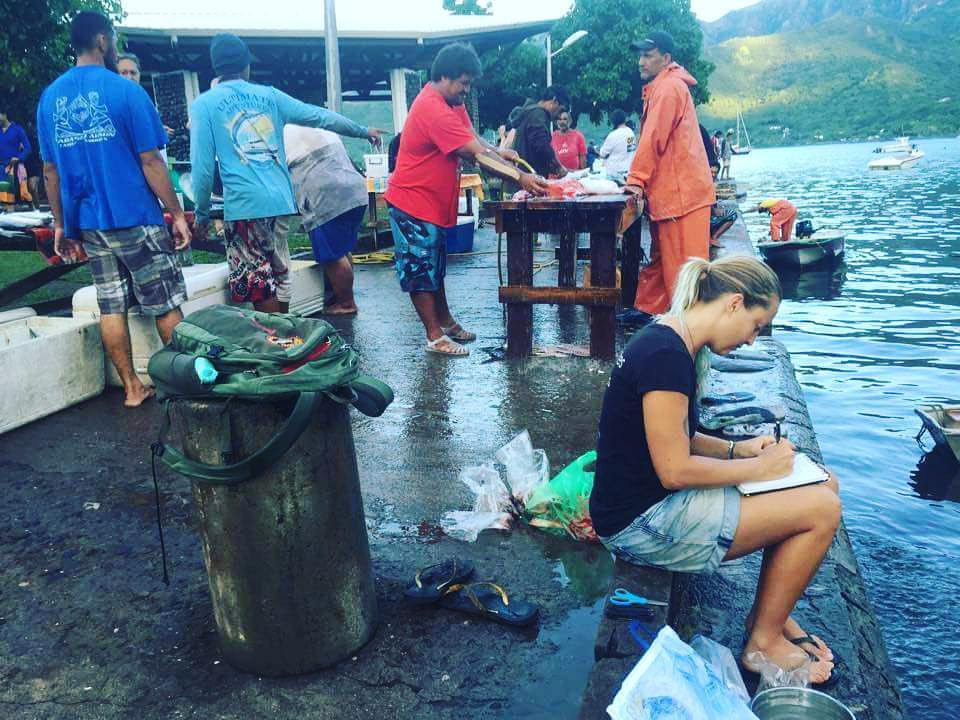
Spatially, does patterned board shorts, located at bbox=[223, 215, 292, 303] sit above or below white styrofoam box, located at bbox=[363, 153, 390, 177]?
below

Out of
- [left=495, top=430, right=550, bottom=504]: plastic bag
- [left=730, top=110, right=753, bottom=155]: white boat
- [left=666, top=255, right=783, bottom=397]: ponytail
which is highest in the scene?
[left=730, top=110, right=753, bottom=155]: white boat

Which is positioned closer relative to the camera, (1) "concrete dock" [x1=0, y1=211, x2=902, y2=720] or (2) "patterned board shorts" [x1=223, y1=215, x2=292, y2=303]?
(1) "concrete dock" [x1=0, y1=211, x2=902, y2=720]

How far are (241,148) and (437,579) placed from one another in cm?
333

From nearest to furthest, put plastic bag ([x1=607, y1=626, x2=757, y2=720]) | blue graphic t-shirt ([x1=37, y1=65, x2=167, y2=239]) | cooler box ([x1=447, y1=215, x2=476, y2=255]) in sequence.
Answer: plastic bag ([x1=607, y1=626, x2=757, y2=720])
blue graphic t-shirt ([x1=37, y1=65, x2=167, y2=239])
cooler box ([x1=447, y1=215, x2=476, y2=255])

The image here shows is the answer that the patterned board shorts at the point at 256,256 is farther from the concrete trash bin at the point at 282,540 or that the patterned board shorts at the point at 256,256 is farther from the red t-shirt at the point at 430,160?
the concrete trash bin at the point at 282,540

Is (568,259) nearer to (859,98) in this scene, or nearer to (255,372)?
(255,372)

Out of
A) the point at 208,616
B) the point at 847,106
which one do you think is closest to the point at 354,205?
the point at 208,616

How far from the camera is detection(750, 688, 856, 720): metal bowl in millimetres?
2168

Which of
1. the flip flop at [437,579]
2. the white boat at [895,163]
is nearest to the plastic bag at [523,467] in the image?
the flip flop at [437,579]

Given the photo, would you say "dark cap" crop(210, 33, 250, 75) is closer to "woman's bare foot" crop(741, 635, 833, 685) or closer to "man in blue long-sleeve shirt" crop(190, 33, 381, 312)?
"man in blue long-sleeve shirt" crop(190, 33, 381, 312)

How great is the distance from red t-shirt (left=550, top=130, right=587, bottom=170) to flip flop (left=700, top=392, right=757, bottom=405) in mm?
8773

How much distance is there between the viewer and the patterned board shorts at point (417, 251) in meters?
5.56

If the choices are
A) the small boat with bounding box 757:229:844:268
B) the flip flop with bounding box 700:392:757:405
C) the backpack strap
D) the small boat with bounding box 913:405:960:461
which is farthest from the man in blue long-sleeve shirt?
the small boat with bounding box 757:229:844:268

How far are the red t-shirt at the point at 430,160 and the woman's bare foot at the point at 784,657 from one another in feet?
12.4
